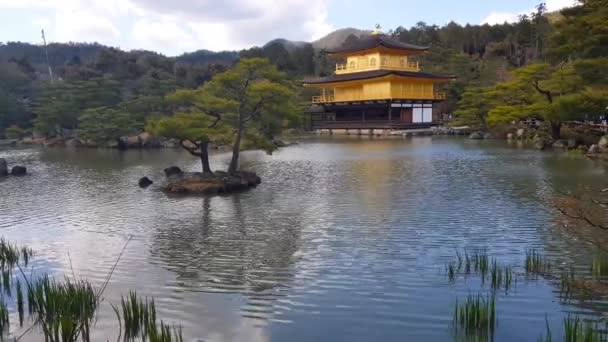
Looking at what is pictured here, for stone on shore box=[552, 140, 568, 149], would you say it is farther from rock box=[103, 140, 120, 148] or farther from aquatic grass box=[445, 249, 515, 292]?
rock box=[103, 140, 120, 148]

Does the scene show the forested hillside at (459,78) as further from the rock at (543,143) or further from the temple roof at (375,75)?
the temple roof at (375,75)

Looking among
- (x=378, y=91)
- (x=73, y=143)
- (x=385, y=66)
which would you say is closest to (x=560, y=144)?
(x=378, y=91)

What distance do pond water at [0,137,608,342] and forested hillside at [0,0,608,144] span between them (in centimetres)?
462

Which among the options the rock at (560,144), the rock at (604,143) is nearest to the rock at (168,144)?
the rock at (560,144)

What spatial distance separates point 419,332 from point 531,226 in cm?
554

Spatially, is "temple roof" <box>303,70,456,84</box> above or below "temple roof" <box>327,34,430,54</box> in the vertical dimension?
below

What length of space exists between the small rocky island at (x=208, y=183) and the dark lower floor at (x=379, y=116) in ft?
86.4

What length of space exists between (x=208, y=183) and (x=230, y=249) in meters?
6.88

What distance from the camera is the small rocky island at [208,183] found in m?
15.9

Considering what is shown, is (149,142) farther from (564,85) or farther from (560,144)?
(564,85)

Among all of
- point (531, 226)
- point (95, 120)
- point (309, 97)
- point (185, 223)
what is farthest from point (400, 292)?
point (309, 97)

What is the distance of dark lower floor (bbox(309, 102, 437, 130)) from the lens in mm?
42688

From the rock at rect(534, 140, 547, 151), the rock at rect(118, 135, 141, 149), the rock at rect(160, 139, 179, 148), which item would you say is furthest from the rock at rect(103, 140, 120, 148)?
the rock at rect(534, 140, 547, 151)

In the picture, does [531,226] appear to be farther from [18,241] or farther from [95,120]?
[95,120]
